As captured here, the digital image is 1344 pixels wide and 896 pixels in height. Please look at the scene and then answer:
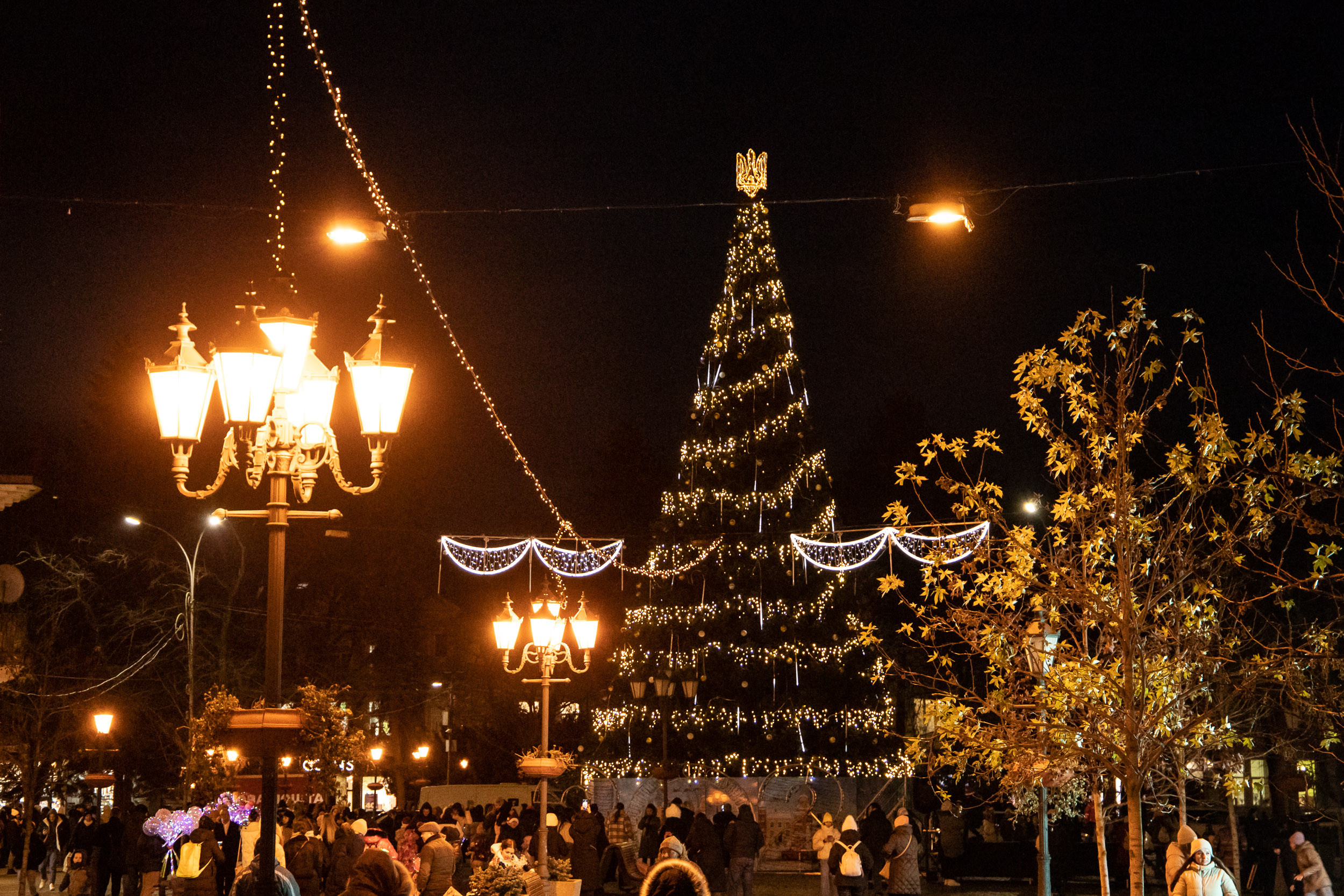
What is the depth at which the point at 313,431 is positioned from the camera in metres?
9.20

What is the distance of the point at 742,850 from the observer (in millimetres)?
22453

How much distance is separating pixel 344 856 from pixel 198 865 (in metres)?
1.72

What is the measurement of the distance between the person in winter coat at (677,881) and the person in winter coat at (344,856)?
31.0ft

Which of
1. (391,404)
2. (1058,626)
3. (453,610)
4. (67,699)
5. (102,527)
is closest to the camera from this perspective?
(391,404)

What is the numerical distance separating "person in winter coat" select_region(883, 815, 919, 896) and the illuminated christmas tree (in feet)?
49.1

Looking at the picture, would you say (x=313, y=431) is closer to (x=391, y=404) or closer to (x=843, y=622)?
(x=391, y=404)

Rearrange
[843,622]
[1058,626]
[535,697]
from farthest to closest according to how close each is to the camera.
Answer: [535,697], [843,622], [1058,626]

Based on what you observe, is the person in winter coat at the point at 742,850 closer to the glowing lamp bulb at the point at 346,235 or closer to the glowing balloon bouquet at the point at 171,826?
the glowing balloon bouquet at the point at 171,826

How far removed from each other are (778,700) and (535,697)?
29.5 m

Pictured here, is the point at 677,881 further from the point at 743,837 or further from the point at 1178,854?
the point at 743,837

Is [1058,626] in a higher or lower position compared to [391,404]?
lower

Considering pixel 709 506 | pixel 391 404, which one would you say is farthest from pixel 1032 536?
pixel 709 506

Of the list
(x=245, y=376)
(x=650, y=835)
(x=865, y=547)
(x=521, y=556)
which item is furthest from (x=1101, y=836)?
(x=865, y=547)

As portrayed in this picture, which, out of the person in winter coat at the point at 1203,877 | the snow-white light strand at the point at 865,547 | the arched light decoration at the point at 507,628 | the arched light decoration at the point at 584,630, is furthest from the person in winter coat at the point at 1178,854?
the arched light decoration at the point at 507,628
